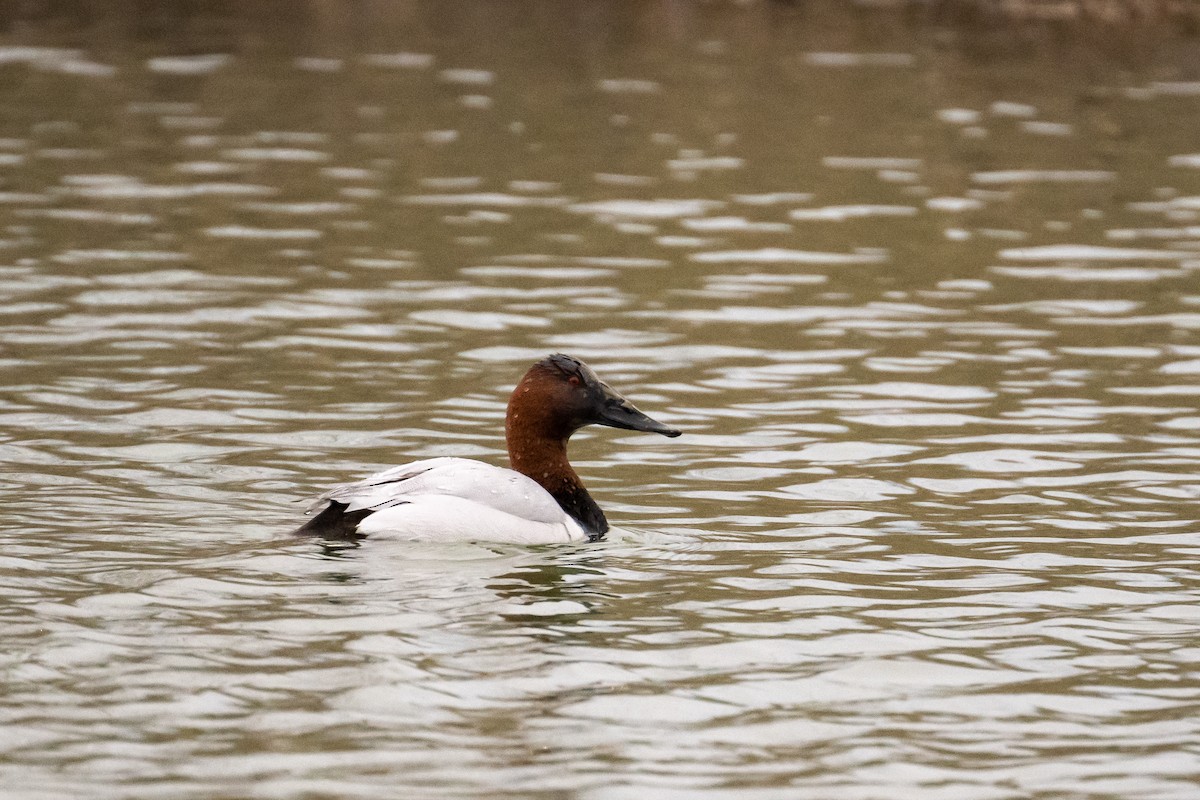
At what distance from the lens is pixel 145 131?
20.7 m

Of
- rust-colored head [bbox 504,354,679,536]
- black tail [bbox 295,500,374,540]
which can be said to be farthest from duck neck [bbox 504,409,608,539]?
black tail [bbox 295,500,374,540]

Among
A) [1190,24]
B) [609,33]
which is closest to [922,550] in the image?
[609,33]

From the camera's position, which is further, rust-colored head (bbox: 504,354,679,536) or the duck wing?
rust-colored head (bbox: 504,354,679,536)

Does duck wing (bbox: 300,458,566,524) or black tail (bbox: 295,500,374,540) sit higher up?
duck wing (bbox: 300,458,566,524)

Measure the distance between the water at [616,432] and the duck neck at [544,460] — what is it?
39 cm

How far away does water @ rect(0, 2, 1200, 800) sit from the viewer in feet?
22.2

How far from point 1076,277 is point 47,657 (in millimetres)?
10410

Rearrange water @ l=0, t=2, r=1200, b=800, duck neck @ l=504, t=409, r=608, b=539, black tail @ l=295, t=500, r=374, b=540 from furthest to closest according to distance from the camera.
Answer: duck neck @ l=504, t=409, r=608, b=539 < black tail @ l=295, t=500, r=374, b=540 < water @ l=0, t=2, r=1200, b=800

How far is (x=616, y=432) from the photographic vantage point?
12.3 metres

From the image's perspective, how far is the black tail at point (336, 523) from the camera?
346 inches

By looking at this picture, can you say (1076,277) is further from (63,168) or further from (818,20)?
(818,20)

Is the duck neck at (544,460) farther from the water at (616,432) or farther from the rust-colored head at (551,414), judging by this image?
the water at (616,432)

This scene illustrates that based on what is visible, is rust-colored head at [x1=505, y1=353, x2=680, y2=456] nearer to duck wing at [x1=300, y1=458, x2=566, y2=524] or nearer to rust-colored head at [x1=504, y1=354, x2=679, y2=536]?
rust-colored head at [x1=504, y1=354, x2=679, y2=536]

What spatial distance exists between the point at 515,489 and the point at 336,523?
815 millimetres
